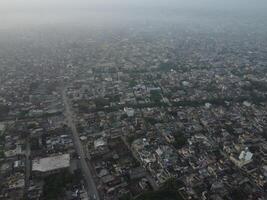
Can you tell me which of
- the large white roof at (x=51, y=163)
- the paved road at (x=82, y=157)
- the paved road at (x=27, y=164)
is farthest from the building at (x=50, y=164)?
the paved road at (x=82, y=157)

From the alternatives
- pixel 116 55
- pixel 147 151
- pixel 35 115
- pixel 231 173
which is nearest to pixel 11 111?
pixel 35 115

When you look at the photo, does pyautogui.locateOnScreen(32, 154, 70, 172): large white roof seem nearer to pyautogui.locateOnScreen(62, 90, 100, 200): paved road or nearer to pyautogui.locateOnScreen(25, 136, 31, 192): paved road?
pyautogui.locateOnScreen(25, 136, 31, 192): paved road

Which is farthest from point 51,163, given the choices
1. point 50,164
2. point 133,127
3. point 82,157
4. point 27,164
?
point 133,127

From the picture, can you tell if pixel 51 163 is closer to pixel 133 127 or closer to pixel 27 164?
pixel 27 164

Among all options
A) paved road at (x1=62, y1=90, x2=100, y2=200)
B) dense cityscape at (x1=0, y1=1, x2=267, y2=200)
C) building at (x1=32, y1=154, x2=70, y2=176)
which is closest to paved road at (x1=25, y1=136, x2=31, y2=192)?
dense cityscape at (x1=0, y1=1, x2=267, y2=200)

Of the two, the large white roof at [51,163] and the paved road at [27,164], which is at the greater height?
the large white roof at [51,163]

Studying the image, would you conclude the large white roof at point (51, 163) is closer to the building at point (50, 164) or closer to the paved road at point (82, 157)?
the building at point (50, 164)

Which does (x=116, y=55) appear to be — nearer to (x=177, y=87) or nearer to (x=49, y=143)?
(x=177, y=87)
